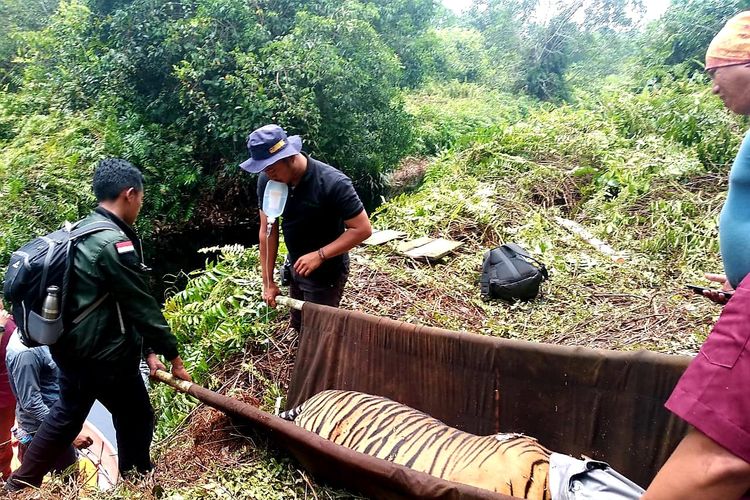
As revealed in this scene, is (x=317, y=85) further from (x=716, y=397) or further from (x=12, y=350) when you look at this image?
(x=716, y=397)

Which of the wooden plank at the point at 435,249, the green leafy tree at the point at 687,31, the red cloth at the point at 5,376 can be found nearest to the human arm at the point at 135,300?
the red cloth at the point at 5,376

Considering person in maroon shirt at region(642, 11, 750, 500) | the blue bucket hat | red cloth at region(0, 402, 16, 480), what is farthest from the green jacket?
person in maroon shirt at region(642, 11, 750, 500)

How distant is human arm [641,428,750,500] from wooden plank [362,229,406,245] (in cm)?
419

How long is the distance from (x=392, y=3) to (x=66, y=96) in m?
8.73

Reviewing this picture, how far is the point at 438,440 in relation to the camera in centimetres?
199

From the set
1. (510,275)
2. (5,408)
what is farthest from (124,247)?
(510,275)

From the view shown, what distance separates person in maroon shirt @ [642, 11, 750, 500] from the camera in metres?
0.73

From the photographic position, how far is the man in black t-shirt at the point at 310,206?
252cm

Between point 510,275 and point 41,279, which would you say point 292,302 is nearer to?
point 41,279

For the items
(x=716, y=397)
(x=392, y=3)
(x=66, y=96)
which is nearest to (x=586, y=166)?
(x=716, y=397)

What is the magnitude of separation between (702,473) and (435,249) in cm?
399

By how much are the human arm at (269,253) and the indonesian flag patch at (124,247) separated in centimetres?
80

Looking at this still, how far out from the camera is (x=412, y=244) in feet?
Answer: 16.1

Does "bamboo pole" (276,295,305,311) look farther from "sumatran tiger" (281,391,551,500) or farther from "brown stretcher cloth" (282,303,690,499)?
"sumatran tiger" (281,391,551,500)
